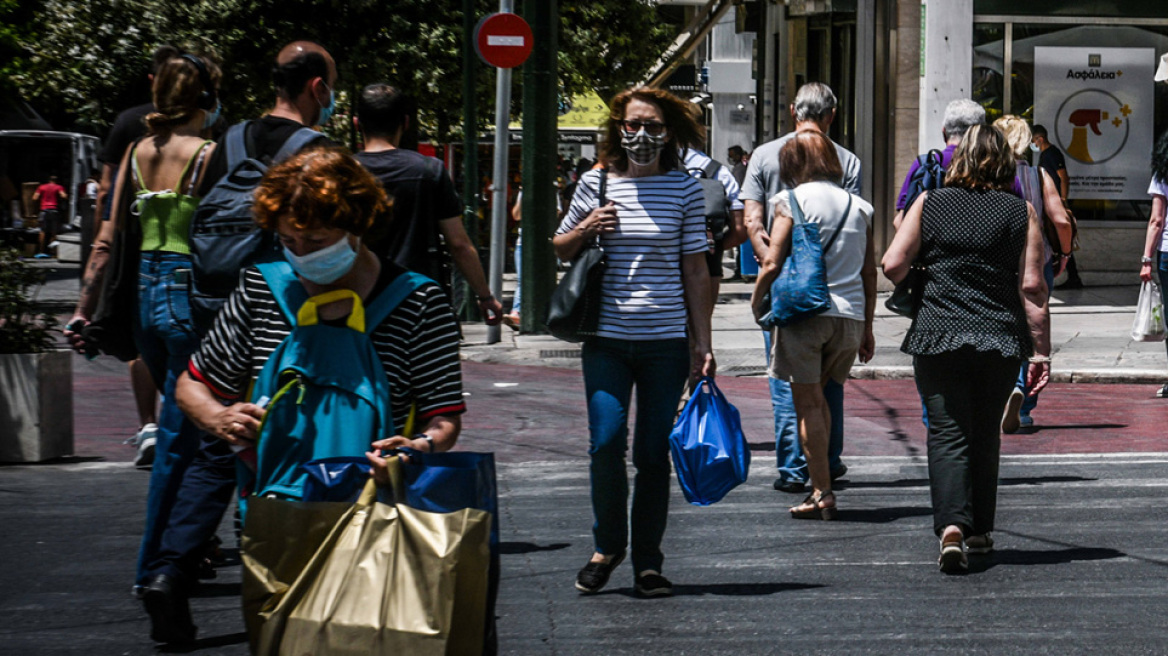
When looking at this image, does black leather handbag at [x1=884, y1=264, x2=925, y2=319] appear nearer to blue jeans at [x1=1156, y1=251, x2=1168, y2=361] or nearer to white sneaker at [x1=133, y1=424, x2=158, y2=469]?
white sneaker at [x1=133, y1=424, x2=158, y2=469]

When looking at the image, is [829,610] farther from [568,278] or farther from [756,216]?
[756,216]

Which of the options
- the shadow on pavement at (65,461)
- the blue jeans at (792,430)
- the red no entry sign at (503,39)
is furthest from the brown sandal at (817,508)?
the red no entry sign at (503,39)

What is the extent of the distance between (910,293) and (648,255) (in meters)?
1.39

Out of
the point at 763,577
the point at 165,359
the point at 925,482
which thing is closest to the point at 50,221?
the point at 925,482

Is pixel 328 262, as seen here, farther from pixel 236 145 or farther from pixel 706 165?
pixel 706 165

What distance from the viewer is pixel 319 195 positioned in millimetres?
3537

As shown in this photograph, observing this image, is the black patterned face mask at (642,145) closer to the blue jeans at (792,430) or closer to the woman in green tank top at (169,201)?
the woman in green tank top at (169,201)

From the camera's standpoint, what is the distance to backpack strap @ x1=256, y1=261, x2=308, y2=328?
3.64 meters

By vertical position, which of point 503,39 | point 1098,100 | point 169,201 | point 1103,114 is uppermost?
point 503,39

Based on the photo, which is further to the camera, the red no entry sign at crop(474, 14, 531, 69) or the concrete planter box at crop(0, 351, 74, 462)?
the red no entry sign at crop(474, 14, 531, 69)

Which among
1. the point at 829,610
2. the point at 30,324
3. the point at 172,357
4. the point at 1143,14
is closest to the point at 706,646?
the point at 829,610

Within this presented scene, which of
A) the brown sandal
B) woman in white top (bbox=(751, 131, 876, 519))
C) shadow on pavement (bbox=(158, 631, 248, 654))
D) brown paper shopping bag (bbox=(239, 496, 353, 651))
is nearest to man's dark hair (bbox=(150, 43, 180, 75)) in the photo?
shadow on pavement (bbox=(158, 631, 248, 654))

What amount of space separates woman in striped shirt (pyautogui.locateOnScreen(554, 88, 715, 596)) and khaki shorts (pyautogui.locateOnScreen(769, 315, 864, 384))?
1.28 m

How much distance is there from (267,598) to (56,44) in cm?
1773
